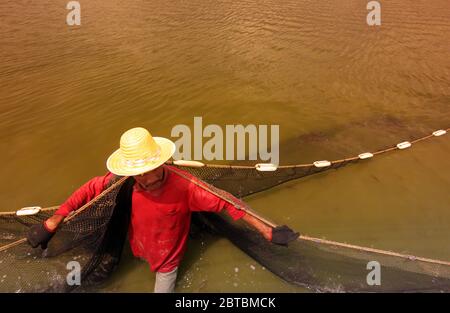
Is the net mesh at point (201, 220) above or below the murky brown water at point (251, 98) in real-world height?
below

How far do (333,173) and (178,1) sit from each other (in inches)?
388

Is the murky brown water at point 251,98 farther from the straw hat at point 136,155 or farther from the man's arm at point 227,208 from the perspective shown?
the straw hat at point 136,155

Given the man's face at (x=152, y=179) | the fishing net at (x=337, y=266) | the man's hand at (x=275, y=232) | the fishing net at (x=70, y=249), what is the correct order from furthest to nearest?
1. the fishing net at (x=337, y=266)
2. the fishing net at (x=70, y=249)
3. the man's hand at (x=275, y=232)
4. the man's face at (x=152, y=179)

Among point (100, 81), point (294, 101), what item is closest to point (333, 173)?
point (294, 101)

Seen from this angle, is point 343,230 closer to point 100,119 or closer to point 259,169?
point 259,169

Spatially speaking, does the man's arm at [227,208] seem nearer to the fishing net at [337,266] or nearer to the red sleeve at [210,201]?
the red sleeve at [210,201]

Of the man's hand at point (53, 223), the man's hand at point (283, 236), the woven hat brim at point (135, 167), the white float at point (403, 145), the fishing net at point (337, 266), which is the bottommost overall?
the fishing net at point (337, 266)

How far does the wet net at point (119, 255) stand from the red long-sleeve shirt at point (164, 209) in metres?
0.19

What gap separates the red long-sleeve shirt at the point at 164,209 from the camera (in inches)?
108

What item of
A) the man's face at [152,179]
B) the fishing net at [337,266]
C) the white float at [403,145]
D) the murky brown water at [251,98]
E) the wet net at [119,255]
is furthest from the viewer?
the white float at [403,145]

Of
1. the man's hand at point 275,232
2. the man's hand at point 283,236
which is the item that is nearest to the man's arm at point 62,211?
the man's hand at point 275,232

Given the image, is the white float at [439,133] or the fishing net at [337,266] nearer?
the fishing net at [337,266]

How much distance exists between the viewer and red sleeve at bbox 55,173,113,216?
9.18ft

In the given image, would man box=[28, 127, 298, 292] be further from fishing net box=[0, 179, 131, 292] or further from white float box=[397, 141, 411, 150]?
white float box=[397, 141, 411, 150]
